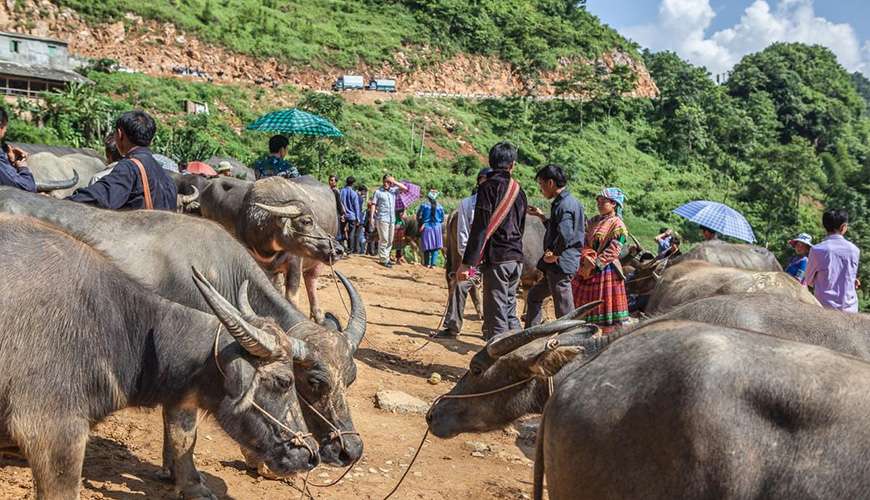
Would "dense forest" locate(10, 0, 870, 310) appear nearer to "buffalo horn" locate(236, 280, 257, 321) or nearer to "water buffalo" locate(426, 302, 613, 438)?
"water buffalo" locate(426, 302, 613, 438)

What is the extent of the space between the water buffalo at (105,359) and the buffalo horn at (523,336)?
1037 mm

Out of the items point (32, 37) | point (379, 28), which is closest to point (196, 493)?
point (32, 37)

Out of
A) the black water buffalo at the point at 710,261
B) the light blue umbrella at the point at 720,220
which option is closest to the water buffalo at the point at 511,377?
the black water buffalo at the point at 710,261

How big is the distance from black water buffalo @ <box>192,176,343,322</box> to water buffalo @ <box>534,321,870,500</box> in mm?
4972

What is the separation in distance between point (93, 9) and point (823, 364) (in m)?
57.6

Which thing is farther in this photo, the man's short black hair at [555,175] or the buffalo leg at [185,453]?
the man's short black hair at [555,175]

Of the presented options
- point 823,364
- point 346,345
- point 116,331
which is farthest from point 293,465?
point 823,364

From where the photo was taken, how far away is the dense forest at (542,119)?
4522 cm

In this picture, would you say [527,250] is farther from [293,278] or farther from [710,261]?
[293,278]

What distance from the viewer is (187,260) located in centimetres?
499

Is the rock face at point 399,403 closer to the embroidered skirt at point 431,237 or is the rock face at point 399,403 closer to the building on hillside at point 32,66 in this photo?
the embroidered skirt at point 431,237

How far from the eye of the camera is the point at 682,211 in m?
11.7

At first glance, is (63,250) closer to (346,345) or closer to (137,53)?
(346,345)

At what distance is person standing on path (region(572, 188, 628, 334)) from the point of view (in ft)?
22.7
